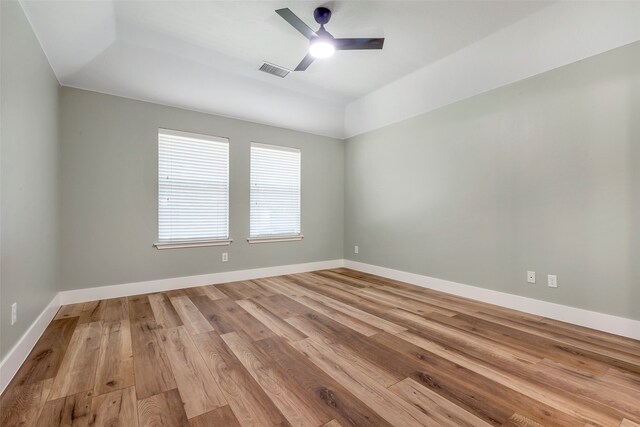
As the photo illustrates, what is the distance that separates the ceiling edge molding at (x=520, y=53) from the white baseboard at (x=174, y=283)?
9.84 feet

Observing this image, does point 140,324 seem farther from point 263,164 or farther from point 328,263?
point 328,263

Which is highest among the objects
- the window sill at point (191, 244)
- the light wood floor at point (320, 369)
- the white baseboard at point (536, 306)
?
the window sill at point (191, 244)

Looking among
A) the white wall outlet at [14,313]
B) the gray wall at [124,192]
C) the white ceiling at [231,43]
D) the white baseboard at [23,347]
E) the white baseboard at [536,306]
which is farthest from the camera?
the gray wall at [124,192]

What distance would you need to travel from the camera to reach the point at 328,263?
5.25 m

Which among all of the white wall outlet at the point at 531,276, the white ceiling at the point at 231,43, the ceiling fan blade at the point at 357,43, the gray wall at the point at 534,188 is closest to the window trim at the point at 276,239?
the gray wall at the point at 534,188

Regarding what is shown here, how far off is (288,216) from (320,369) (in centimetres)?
317

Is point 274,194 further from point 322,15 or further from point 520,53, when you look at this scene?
point 520,53

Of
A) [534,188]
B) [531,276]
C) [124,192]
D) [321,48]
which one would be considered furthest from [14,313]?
[534,188]

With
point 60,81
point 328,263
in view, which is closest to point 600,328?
point 328,263

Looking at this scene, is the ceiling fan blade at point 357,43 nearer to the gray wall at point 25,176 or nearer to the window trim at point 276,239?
the gray wall at point 25,176

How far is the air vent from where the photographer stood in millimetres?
→ 3489

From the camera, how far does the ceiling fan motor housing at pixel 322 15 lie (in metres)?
2.55

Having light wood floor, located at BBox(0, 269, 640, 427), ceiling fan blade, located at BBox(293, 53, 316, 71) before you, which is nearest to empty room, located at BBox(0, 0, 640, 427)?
light wood floor, located at BBox(0, 269, 640, 427)

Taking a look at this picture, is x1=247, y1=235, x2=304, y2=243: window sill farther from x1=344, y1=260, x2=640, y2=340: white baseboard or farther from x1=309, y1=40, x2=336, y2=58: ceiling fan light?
x1=309, y1=40, x2=336, y2=58: ceiling fan light
